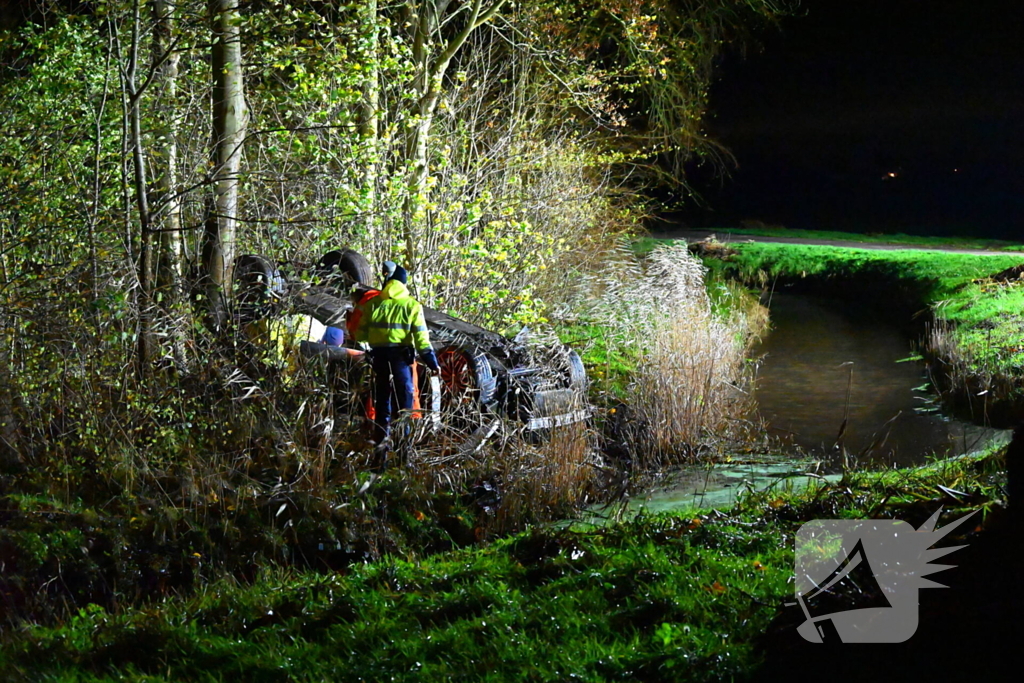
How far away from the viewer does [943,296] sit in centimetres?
2589

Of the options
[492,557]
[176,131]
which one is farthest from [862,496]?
[176,131]

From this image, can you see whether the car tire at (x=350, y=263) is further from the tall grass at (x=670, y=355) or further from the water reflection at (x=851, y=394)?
the water reflection at (x=851, y=394)

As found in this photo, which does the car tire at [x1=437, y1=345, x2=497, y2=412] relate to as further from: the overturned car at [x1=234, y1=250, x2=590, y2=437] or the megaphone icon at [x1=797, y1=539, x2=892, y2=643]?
the megaphone icon at [x1=797, y1=539, x2=892, y2=643]

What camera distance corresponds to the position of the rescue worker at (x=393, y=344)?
1055 centimetres

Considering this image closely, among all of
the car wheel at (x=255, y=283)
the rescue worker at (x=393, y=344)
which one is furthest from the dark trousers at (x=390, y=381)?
the car wheel at (x=255, y=283)

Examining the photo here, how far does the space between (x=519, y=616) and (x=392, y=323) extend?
17.3 ft

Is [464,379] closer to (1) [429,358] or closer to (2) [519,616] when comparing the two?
(1) [429,358]

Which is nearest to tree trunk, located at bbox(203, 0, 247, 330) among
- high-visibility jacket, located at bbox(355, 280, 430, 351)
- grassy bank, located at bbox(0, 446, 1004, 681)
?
high-visibility jacket, located at bbox(355, 280, 430, 351)

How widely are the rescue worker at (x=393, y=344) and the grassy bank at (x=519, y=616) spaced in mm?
3420

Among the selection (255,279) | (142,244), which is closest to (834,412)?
(255,279)

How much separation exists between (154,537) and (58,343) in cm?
215

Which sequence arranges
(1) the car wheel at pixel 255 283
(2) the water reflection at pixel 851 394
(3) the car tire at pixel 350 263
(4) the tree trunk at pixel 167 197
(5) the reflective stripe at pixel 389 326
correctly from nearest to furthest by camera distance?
(4) the tree trunk at pixel 167 197 → (1) the car wheel at pixel 255 283 → (5) the reflective stripe at pixel 389 326 → (3) the car tire at pixel 350 263 → (2) the water reflection at pixel 851 394

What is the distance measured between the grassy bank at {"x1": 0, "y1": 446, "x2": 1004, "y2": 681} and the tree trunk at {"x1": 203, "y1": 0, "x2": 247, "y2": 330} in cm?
385

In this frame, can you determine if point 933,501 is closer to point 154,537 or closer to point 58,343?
point 154,537
